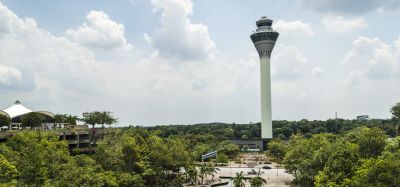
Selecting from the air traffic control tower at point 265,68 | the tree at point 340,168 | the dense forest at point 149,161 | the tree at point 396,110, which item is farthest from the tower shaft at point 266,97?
the tree at point 340,168

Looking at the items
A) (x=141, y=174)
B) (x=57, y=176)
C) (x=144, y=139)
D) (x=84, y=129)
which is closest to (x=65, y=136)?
(x=84, y=129)

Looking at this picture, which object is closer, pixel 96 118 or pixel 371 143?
pixel 371 143

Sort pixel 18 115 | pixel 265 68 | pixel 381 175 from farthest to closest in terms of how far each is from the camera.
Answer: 1. pixel 265 68
2. pixel 18 115
3. pixel 381 175

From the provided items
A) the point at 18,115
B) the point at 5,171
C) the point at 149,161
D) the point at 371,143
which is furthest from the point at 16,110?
the point at 371,143

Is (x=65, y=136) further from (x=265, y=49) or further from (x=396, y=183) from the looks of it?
(x=265, y=49)

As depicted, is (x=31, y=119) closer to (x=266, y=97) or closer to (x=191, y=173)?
(x=191, y=173)

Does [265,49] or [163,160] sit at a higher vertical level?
[265,49]

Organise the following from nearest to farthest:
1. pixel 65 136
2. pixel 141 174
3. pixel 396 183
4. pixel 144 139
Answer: pixel 396 183
pixel 141 174
pixel 144 139
pixel 65 136
